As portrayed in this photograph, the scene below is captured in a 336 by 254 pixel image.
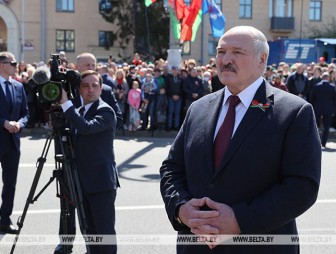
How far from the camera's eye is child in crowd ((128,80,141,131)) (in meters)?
15.5

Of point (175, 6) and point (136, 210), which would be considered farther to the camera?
point (175, 6)

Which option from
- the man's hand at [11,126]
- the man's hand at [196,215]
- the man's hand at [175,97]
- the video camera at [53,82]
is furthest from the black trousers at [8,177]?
the man's hand at [175,97]

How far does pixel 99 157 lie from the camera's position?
5027mm

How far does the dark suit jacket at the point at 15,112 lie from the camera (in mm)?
6445

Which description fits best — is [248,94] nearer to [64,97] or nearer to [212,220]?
[212,220]

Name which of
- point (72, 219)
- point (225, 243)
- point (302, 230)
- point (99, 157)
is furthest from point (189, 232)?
point (302, 230)

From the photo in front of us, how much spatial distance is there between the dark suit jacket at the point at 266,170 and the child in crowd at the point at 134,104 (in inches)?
494

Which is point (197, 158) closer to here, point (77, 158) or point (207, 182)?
point (207, 182)

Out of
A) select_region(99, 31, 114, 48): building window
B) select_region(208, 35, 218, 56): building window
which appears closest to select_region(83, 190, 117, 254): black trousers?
select_region(99, 31, 114, 48): building window

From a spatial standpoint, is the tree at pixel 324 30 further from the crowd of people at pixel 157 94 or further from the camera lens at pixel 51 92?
the camera lens at pixel 51 92

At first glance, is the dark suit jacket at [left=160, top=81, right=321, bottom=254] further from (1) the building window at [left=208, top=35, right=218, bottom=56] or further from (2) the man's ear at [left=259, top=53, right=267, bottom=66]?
(1) the building window at [left=208, top=35, right=218, bottom=56]

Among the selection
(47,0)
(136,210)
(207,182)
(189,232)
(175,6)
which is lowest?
(136,210)

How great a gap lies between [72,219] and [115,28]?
1569 inches

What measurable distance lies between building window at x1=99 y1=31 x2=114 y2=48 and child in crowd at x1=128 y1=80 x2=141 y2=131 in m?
29.1
